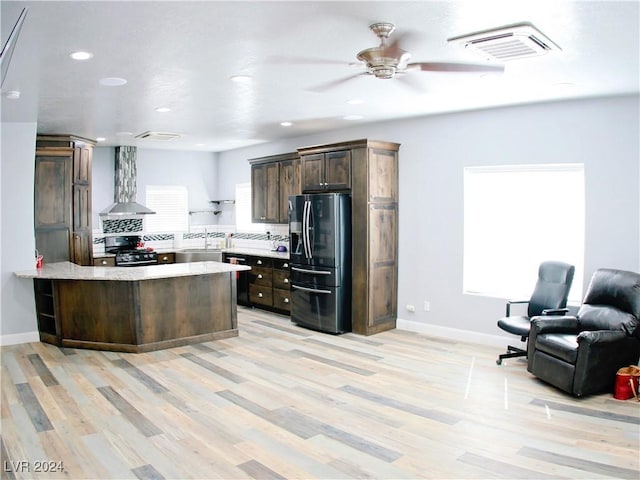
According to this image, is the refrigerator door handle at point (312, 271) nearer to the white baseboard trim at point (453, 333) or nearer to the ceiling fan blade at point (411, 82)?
the white baseboard trim at point (453, 333)

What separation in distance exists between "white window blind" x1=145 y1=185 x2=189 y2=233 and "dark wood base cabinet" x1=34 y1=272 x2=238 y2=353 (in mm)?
3399

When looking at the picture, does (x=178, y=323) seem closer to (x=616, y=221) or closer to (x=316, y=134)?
(x=316, y=134)

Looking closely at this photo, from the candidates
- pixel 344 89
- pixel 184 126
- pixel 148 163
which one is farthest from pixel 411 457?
pixel 148 163

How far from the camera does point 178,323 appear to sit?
576 cm

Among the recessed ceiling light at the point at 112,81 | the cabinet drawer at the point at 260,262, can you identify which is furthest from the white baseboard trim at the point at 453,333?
the recessed ceiling light at the point at 112,81

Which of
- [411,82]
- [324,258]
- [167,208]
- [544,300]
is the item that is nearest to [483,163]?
[544,300]

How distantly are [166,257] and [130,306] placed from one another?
3621mm

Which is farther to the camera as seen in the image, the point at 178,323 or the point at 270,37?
the point at 178,323

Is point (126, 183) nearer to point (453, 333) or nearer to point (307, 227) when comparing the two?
point (307, 227)

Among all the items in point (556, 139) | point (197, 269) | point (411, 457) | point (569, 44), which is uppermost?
point (569, 44)

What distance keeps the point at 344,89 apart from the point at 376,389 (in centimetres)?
270

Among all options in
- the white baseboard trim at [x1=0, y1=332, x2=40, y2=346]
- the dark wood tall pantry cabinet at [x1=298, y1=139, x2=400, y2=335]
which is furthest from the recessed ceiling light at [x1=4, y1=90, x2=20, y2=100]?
the dark wood tall pantry cabinet at [x1=298, y1=139, x2=400, y2=335]

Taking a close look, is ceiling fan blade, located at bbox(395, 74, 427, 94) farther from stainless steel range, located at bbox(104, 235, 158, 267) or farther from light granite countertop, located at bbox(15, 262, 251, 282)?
stainless steel range, located at bbox(104, 235, 158, 267)

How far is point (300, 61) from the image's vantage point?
3.68 metres
